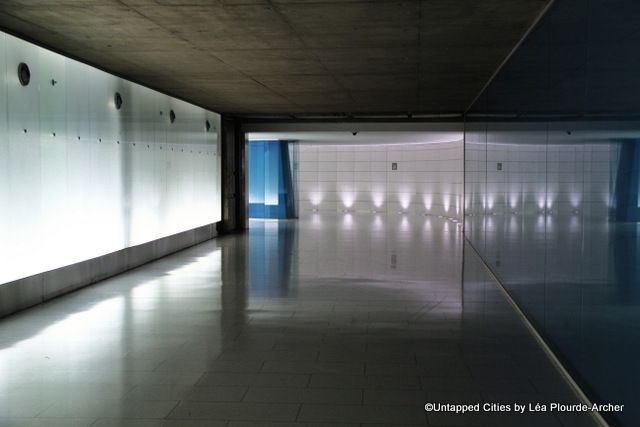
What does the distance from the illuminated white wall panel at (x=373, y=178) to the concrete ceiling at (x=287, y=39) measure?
18388mm

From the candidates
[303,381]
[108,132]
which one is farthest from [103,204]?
[303,381]

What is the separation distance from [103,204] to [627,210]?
355 inches

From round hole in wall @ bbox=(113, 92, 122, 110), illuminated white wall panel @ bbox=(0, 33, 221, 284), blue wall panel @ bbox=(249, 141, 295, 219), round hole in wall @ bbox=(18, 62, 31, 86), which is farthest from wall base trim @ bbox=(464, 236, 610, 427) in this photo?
blue wall panel @ bbox=(249, 141, 295, 219)

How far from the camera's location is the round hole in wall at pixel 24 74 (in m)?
8.40

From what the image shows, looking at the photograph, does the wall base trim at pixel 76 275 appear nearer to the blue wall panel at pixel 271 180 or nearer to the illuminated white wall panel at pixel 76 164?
the illuminated white wall panel at pixel 76 164

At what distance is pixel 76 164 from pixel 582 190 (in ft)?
25.2

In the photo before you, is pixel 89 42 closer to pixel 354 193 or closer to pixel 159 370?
pixel 159 370

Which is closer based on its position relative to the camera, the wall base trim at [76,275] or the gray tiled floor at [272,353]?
the gray tiled floor at [272,353]

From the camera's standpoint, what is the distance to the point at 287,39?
8.84 m

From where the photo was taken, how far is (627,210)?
387 cm

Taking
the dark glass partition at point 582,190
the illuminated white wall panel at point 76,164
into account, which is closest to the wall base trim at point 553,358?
the dark glass partition at point 582,190

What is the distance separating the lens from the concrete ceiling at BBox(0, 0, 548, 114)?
7.22 m

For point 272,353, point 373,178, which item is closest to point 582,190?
Answer: point 272,353

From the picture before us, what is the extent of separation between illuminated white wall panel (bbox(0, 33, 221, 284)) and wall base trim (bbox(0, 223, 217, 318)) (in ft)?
0.62
